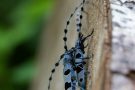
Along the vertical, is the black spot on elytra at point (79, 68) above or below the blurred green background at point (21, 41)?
below

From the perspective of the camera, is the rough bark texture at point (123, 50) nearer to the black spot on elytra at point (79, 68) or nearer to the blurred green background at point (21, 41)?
the black spot on elytra at point (79, 68)

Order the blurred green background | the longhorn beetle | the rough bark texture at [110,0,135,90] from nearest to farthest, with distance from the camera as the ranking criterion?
the rough bark texture at [110,0,135,90]
the longhorn beetle
the blurred green background

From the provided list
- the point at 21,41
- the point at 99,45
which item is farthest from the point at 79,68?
the point at 21,41

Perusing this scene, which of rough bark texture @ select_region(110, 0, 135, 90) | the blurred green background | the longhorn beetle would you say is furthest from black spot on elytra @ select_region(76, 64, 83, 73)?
the blurred green background

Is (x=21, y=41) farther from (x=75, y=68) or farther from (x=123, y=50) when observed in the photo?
(x=123, y=50)

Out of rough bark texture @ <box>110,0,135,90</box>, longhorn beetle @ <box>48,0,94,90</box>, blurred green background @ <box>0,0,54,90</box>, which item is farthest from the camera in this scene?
blurred green background @ <box>0,0,54,90</box>

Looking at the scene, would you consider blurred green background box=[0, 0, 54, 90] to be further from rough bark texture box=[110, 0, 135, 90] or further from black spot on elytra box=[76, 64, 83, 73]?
rough bark texture box=[110, 0, 135, 90]

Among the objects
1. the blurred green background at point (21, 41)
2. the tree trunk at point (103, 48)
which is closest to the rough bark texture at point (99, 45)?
the tree trunk at point (103, 48)

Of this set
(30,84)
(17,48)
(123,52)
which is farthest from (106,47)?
(17,48)

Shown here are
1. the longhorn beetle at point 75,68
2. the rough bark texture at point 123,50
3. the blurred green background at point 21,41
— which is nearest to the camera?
the rough bark texture at point 123,50
